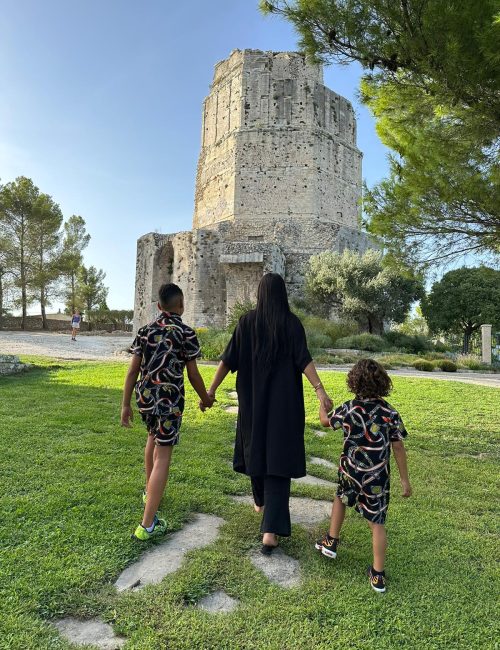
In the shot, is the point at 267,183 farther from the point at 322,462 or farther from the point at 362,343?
the point at 322,462

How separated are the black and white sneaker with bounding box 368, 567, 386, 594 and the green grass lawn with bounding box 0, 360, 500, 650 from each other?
0.14 feet

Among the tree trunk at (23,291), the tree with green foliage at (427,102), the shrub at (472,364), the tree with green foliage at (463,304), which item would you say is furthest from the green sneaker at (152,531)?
the tree trunk at (23,291)

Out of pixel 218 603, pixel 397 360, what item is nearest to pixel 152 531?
pixel 218 603

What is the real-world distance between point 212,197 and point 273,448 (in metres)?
27.2

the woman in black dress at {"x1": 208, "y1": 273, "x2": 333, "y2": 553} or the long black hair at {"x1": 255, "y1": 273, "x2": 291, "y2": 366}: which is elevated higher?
the long black hair at {"x1": 255, "y1": 273, "x2": 291, "y2": 366}

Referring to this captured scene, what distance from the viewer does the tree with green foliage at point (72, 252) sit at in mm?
35500

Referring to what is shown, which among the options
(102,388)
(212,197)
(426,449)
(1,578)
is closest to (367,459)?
(1,578)

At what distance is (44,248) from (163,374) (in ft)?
117

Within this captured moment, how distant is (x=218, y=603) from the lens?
1964 mm

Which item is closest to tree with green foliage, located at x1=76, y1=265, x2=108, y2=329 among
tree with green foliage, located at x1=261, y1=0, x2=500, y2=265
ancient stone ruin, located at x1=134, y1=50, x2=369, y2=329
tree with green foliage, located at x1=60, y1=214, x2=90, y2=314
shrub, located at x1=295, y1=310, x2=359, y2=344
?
tree with green foliage, located at x1=60, y1=214, x2=90, y2=314

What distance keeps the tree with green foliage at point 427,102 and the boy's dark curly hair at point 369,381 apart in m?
3.37

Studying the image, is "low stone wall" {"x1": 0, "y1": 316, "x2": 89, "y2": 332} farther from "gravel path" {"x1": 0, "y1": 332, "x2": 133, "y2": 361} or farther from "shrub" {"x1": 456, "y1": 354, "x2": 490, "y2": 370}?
"shrub" {"x1": 456, "y1": 354, "x2": 490, "y2": 370}

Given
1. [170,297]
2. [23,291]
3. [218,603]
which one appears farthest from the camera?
[23,291]

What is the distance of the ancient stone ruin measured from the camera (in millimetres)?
24172
